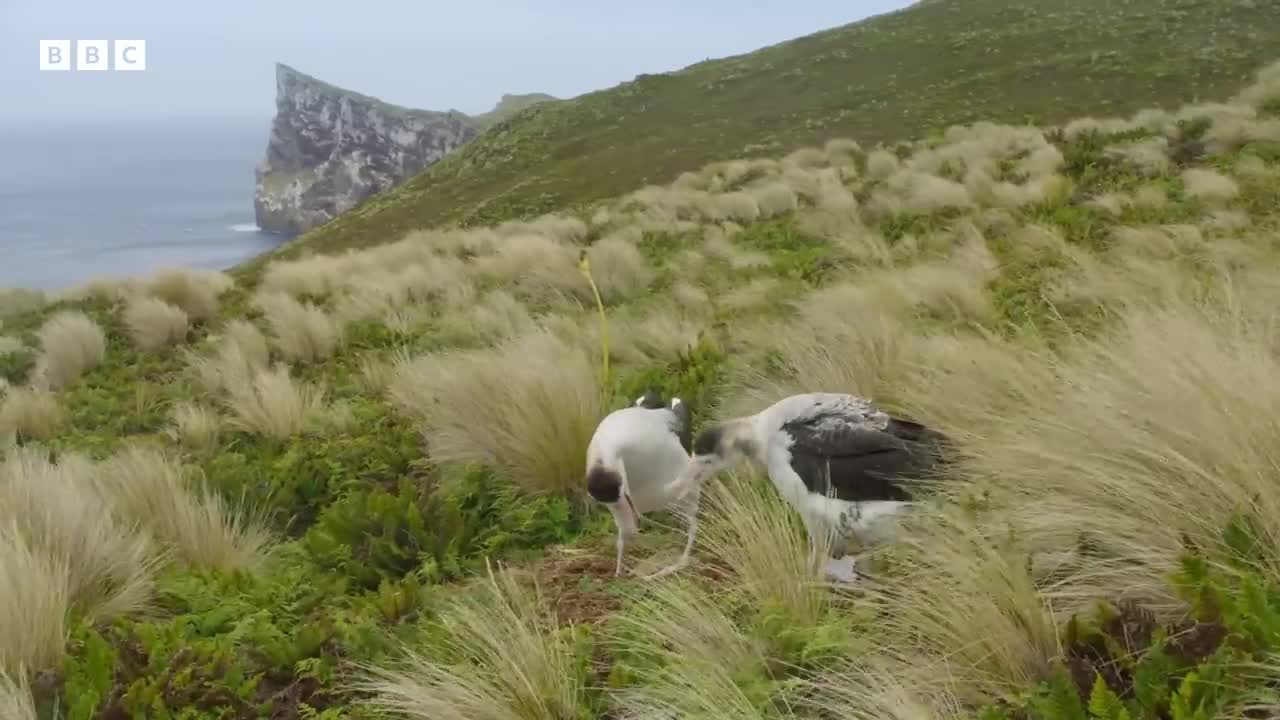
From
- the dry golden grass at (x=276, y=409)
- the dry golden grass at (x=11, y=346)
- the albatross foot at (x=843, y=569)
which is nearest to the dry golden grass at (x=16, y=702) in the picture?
the albatross foot at (x=843, y=569)

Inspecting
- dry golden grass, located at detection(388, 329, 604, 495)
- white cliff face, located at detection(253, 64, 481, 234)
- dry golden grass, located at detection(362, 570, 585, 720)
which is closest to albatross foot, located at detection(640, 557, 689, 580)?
dry golden grass, located at detection(362, 570, 585, 720)

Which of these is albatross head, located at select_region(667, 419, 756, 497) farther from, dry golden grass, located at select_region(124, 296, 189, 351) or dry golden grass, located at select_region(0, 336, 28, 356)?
dry golden grass, located at select_region(0, 336, 28, 356)

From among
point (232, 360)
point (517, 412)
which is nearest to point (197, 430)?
point (232, 360)

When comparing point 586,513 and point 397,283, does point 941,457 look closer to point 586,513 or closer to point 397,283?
point 586,513

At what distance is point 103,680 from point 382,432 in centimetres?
324

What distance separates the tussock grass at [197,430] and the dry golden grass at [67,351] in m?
3.75

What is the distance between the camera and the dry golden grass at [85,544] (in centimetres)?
364

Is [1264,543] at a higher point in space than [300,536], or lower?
higher

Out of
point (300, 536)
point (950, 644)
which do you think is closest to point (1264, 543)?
point (950, 644)

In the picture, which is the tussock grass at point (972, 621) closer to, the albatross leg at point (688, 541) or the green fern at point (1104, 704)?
the green fern at point (1104, 704)

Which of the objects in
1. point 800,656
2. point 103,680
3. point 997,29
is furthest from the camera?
point 997,29

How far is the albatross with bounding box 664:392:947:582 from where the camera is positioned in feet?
10.1

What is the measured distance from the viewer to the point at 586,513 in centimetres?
443

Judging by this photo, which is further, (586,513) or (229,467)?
(229,467)
